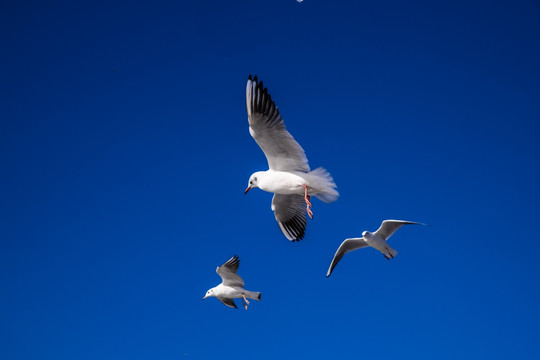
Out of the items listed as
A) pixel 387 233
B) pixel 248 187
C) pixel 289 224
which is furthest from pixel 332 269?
pixel 248 187

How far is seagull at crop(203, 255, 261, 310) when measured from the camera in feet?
30.3

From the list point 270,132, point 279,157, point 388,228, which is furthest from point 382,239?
point 270,132

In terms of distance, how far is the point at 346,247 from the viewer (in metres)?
8.16

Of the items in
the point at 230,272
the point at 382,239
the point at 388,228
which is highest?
the point at 230,272

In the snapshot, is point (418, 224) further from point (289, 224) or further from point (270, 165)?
point (270, 165)

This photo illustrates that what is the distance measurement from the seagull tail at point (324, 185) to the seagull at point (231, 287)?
4081mm

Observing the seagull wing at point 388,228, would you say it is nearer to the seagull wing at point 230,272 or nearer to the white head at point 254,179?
the white head at point 254,179

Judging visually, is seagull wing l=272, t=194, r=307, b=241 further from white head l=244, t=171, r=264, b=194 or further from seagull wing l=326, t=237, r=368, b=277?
seagull wing l=326, t=237, r=368, b=277

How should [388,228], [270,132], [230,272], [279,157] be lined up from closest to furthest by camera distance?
[270,132] < [279,157] < [388,228] < [230,272]

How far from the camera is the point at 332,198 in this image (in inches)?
216

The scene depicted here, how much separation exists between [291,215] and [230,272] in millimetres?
3037

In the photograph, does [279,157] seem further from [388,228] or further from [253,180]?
[388,228]

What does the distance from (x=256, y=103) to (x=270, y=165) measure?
83cm

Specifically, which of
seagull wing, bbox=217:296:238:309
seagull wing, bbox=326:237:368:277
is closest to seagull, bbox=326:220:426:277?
seagull wing, bbox=326:237:368:277
